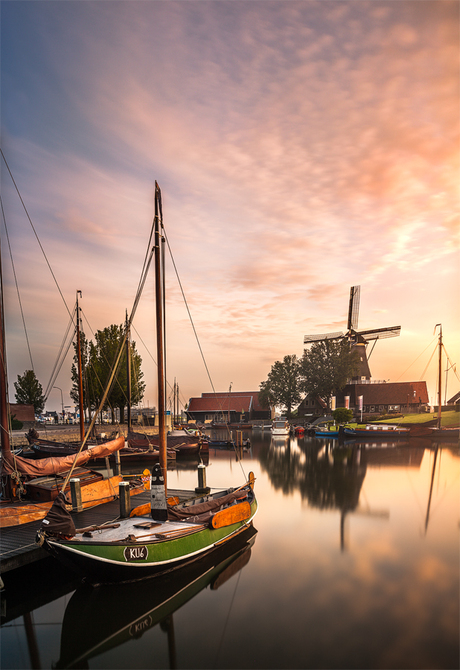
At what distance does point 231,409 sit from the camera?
3642 inches

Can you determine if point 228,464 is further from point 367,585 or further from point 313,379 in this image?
point 313,379

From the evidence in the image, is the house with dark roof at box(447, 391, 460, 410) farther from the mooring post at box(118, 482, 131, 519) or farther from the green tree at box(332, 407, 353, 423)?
the mooring post at box(118, 482, 131, 519)

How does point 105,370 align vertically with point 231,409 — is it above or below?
above

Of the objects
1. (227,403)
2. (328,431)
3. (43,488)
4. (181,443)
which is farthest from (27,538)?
(227,403)

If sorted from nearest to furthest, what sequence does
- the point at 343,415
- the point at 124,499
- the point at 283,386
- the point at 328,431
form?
1. the point at 124,499
2. the point at 328,431
3. the point at 343,415
4. the point at 283,386

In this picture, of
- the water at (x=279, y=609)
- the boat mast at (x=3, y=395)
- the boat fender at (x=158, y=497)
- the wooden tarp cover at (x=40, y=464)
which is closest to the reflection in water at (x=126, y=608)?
the water at (x=279, y=609)

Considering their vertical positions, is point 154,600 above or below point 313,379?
below

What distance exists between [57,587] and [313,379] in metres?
71.1

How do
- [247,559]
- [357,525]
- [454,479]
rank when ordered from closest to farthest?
1. [247,559]
2. [357,525]
3. [454,479]

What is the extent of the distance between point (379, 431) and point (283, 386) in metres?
32.2

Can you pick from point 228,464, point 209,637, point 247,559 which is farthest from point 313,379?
point 209,637

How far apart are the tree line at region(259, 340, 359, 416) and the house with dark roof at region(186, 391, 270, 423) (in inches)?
154

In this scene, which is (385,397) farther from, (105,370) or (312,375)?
(105,370)

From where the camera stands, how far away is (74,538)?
35.4ft
